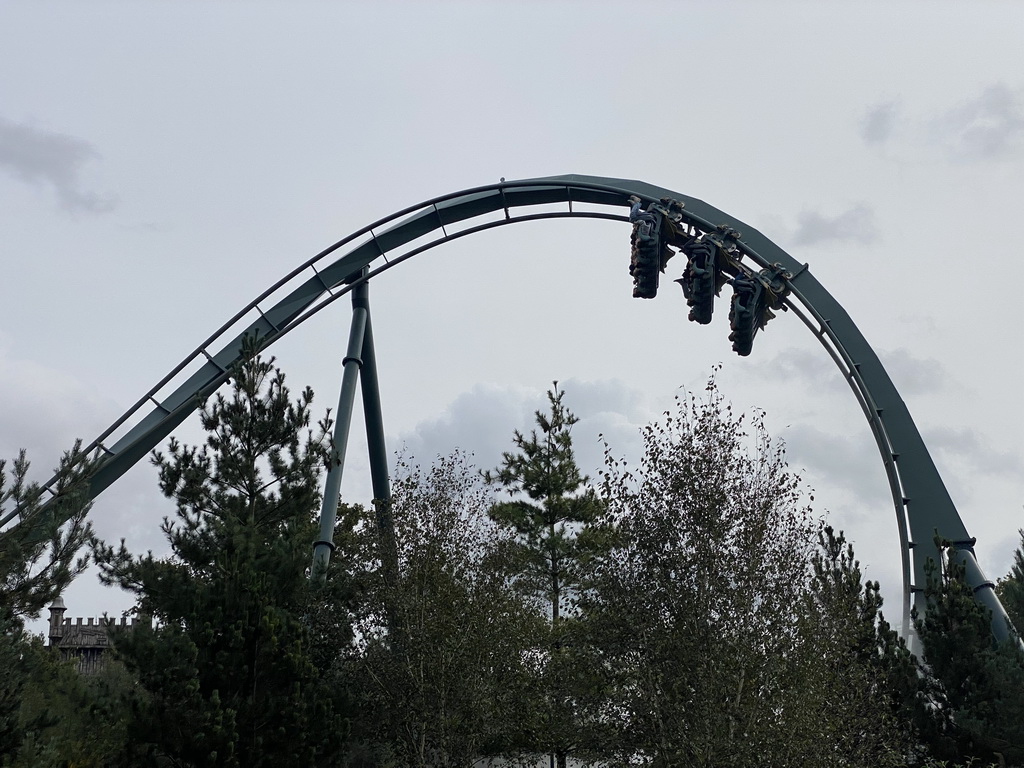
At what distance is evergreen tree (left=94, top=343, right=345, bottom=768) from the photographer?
13.3 meters

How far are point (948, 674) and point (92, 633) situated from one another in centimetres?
3904

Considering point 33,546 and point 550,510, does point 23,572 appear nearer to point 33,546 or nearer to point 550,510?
point 33,546

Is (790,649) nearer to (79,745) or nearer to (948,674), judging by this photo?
(948,674)

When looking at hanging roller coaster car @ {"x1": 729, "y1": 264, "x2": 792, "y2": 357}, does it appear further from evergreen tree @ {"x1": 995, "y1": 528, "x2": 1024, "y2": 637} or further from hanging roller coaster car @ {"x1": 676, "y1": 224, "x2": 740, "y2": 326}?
evergreen tree @ {"x1": 995, "y1": 528, "x2": 1024, "y2": 637}

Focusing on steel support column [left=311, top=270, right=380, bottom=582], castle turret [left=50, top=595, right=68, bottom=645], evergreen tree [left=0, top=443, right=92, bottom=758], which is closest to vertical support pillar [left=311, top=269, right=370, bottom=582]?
steel support column [left=311, top=270, right=380, bottom=582]

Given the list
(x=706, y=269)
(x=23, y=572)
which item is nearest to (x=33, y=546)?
(x=23, y=572)

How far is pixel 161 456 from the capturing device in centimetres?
1573

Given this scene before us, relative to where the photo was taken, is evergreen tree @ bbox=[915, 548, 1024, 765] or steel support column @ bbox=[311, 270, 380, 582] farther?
steel support column @ bbox=[311, 270, 380, 582]

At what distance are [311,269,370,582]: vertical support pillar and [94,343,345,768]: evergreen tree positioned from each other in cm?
128

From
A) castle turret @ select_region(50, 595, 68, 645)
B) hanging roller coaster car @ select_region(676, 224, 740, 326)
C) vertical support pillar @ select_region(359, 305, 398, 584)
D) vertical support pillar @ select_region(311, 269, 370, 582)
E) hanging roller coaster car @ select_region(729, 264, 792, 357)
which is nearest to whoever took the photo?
vertical support pillar @ select_region(311, 269, 370, 582)

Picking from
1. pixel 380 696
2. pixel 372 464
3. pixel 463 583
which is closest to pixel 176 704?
pixel 380 696

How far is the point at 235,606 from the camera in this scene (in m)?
14.2

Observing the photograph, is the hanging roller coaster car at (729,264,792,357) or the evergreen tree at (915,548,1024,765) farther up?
the hanging roller coaster car at (729,264,792,357)

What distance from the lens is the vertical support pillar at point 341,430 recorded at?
1805 centimetres
